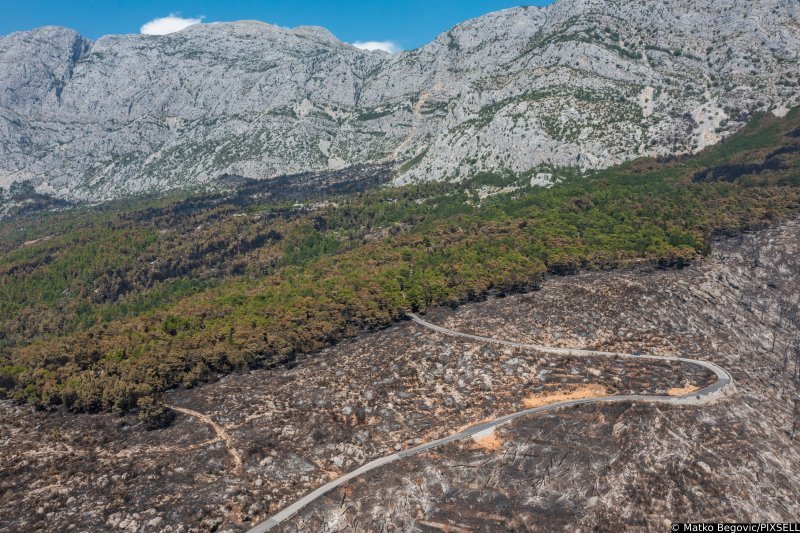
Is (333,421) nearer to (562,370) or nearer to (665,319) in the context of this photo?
(562,370)

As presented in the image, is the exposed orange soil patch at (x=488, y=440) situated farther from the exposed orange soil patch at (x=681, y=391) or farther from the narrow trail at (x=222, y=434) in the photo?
the narrow trail at (x=222, y=434)

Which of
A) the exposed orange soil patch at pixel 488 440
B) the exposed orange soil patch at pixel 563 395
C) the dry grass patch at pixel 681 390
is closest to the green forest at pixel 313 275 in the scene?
the exposed orange soil patch at pixel 563 395

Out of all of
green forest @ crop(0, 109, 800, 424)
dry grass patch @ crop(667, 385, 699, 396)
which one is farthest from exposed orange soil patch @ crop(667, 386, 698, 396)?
green forest @ crop(0, 109, 800, 424)

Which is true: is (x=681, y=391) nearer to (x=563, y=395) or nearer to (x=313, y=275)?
(x=563, y=395)

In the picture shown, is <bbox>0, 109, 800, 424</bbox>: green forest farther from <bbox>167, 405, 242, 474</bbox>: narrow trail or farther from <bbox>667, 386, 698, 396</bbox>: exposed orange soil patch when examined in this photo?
<bbox>667, 386, 698, 396</bbox>: exposed orange soil patch

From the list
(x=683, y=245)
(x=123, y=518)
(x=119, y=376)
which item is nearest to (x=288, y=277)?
(x=119, y=376)
